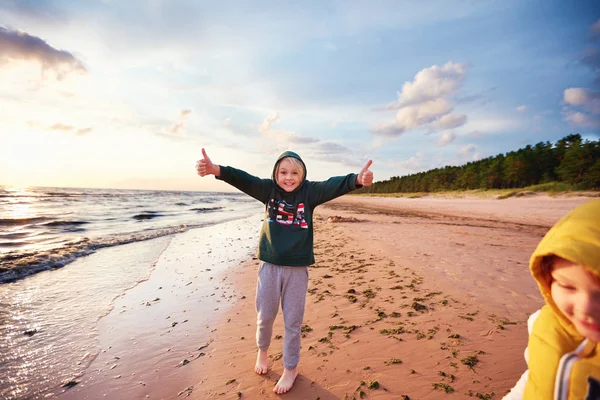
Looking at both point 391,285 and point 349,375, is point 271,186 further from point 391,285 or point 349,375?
point 391,285

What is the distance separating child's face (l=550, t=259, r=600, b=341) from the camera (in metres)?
1.03

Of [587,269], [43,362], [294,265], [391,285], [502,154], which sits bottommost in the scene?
[43,362]

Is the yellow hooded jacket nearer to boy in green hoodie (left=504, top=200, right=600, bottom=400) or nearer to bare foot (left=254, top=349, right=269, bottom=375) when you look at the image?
boy in green hoodie (left=504, top=200, right=600, bottom=400)

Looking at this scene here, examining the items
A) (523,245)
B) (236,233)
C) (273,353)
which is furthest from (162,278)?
(523,245)

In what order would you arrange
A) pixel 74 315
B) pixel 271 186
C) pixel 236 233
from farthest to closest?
pixel 236 233 → pixel 74 315 → pixel 271 186

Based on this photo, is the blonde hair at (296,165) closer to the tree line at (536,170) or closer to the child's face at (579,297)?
the child's face at (579,297)

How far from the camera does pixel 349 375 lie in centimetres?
305

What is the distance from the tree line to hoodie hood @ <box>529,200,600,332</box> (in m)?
46.0

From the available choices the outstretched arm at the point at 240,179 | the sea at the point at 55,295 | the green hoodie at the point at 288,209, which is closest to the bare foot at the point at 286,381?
the green hoodie at the point at 288,209

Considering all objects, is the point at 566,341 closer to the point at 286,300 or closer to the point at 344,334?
the point at 286,300

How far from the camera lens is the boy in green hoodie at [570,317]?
1027mm

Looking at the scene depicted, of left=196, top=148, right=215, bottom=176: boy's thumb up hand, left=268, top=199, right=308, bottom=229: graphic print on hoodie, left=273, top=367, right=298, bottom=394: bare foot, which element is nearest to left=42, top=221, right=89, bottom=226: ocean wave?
left=196, top=148, right=215, bottom=176: boy's thumb up hand

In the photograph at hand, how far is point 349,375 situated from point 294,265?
1408 millimetres

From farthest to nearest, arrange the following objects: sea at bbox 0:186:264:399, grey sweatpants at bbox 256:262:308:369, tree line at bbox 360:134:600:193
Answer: tree line at bbox 360:134:600:193
sea at bbox 0:186:264:399
grey sweatpants at bbox 256:262:308:369
